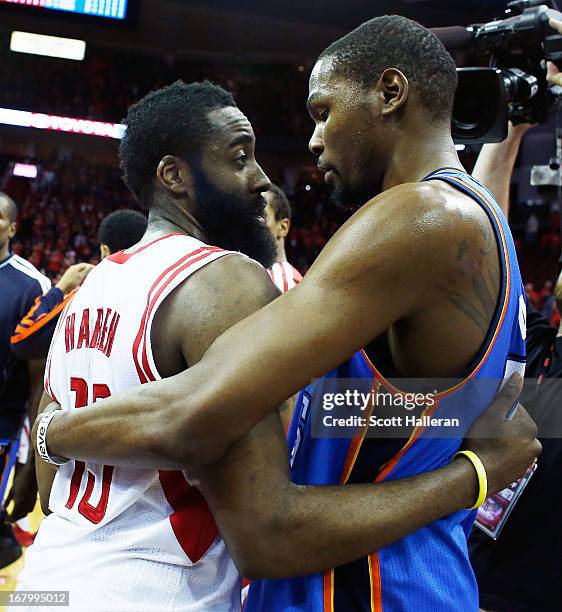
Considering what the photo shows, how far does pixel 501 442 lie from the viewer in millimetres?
1355

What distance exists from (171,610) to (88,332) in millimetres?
527

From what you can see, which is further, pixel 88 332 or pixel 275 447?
pixel 88 332

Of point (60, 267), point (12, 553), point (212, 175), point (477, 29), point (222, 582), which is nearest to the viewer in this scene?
point (222, 582)

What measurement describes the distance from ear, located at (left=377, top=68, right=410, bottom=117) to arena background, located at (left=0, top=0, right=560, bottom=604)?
40.2 ft

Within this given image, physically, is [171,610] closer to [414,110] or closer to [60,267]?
[414,110]

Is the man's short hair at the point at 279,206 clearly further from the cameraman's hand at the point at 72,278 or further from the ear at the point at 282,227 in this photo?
the cameraman's hand at the point at 72,278

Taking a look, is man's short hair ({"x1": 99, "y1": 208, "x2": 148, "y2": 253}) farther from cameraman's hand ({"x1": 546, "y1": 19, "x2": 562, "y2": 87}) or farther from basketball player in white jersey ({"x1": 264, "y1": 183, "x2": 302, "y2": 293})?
cameraman's hand ({"x1": 546, "y1": 19, "x2": 562, "y2": 87})

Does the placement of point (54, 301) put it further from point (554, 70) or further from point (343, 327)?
point (343, 327)

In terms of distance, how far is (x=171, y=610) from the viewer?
1.30 m

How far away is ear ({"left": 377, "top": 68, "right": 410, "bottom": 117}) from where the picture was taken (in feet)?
4.51

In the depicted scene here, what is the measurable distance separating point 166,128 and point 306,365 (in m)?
0.80

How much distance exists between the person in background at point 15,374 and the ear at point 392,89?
117 inches

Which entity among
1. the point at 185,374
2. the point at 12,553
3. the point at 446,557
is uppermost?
the point at 185,374

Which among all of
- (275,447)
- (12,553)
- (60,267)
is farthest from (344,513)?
(60,267)
